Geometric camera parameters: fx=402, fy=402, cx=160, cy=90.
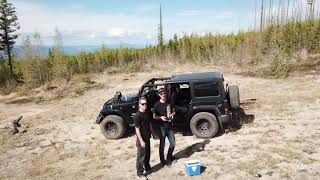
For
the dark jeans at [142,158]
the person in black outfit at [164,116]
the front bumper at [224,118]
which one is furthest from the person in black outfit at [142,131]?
the front bumper at [224,118]

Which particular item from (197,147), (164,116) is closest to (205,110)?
(197,147)

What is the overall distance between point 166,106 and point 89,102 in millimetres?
8958

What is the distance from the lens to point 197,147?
10531mm

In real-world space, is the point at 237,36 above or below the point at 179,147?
above

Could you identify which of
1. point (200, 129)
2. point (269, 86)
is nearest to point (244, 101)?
point (269, 86)

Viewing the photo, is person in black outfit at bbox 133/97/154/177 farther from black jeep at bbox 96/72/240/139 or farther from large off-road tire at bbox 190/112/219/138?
large off-road tire at bbox 190/112/219/138

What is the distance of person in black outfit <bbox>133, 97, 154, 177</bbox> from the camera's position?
848 centimetres

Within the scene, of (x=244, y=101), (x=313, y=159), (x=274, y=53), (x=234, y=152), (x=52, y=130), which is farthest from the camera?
(x=274, y=53)

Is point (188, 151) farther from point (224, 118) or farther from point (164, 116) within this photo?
point (164, 116)

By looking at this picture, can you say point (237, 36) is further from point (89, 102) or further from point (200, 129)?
point (200, 129)

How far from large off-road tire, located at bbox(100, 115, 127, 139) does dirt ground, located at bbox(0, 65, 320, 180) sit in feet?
0.67

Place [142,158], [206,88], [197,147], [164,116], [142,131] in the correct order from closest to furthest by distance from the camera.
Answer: [142,131]
[142,158]
[164,116]
[197,147]
[206,88]

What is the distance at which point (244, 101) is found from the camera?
49.4 ft

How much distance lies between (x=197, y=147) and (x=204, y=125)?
34.0 inches
